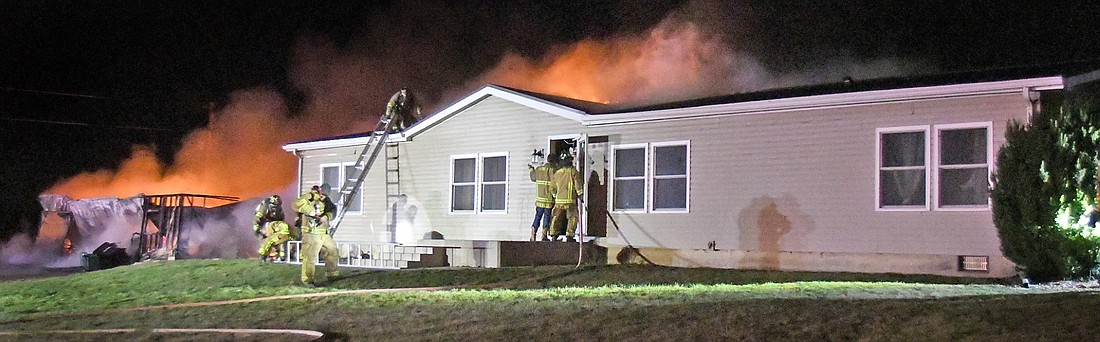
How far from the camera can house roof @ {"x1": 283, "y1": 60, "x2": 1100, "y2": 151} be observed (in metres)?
13.3

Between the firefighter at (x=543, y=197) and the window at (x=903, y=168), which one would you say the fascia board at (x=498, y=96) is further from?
the window at (x=903, y=168)

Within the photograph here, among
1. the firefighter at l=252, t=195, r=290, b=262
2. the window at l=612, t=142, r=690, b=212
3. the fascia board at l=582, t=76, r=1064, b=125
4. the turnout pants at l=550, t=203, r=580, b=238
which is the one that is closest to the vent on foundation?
the fascia board at l=582, t=76, r=1064, b=125

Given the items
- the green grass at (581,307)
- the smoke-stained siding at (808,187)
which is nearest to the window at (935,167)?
the smoke-stained siding at (808,187)

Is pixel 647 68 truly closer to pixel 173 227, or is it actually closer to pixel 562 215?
pixel 173 227

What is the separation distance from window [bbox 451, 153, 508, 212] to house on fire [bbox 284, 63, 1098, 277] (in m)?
0.03

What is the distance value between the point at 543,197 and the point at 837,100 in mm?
4907

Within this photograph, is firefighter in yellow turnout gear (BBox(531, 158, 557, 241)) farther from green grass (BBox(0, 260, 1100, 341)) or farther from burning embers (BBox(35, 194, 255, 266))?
burning embers (BBox(35, 194, 255, 266))

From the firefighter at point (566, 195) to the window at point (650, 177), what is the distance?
32.5 inches

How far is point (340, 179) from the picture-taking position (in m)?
21.2

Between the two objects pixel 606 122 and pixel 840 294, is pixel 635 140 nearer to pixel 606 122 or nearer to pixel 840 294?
pixel 606 122

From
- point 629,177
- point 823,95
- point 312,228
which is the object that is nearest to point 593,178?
point 629,177

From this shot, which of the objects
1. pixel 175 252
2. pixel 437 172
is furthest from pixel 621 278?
pixel 175 252

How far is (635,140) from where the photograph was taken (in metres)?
16.6

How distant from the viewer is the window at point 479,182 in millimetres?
18188
